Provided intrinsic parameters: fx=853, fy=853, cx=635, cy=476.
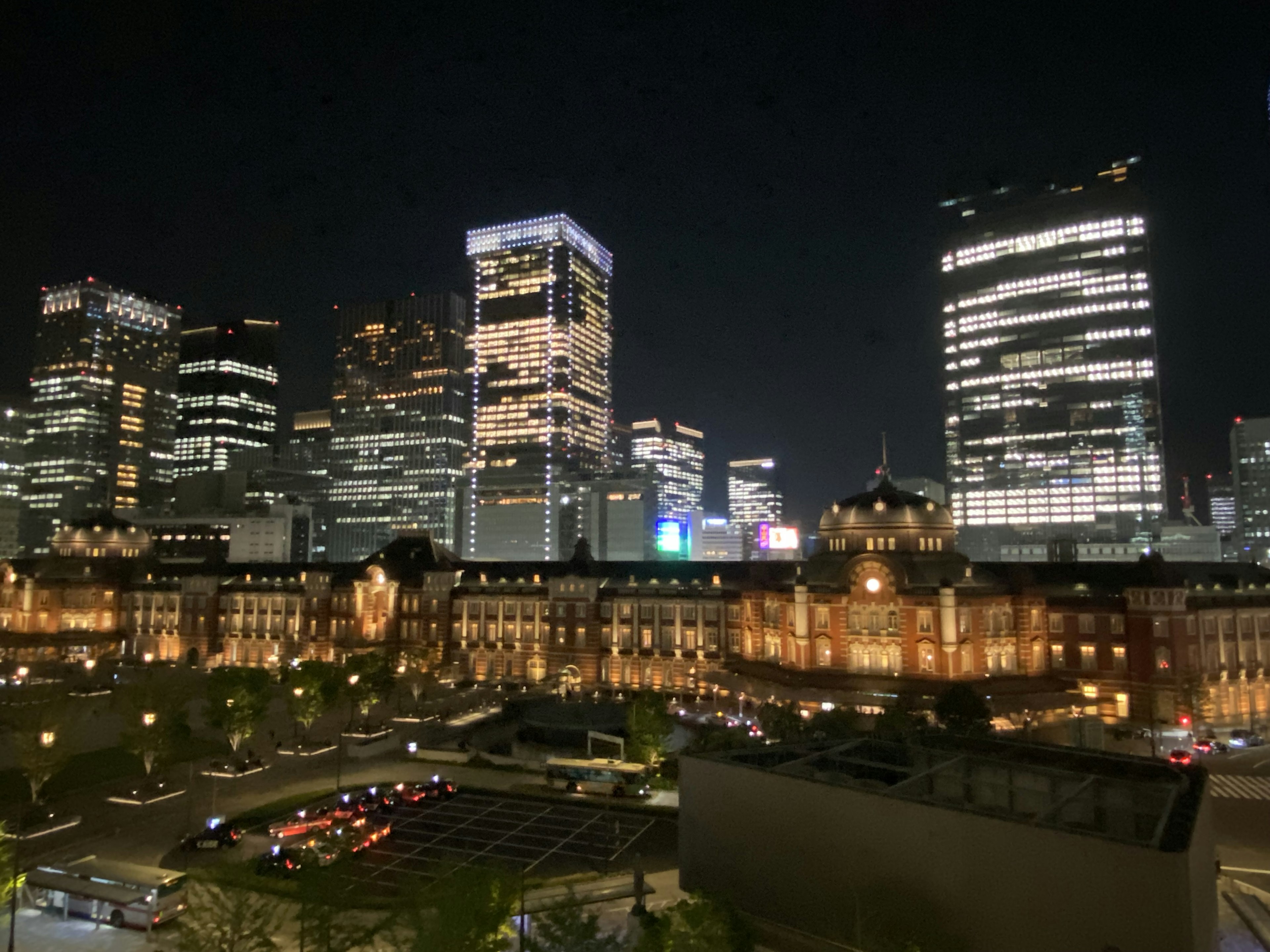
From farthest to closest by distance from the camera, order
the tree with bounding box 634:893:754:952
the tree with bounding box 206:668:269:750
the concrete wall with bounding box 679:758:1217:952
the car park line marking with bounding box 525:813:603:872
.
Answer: the tree with bounding box 206:668:269:750
the car park line marking with bounding box 525:813:603:872
the tree with bounding box 634:893:754:952
the concrete wall with bounding box 679:758:1217:952

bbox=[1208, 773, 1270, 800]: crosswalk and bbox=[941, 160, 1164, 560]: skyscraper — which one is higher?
bbox=[941, 160, 1164, 560]: skyscraper

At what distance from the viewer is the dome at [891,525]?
276 ft

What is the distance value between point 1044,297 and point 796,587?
122 m

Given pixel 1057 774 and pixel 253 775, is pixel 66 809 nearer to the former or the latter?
pixel 253 775

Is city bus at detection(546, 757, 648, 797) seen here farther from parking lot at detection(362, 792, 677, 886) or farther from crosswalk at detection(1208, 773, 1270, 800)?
crosswalk at detection(1208, 773, 1270, 800)

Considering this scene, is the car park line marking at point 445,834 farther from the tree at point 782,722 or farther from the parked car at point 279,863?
the tree at point 782,722

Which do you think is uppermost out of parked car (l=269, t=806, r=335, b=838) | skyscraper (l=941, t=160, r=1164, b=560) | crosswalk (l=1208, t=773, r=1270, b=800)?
skyscraper (l=941, t=160, r=1164, b=560)

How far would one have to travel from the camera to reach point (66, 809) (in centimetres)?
4772

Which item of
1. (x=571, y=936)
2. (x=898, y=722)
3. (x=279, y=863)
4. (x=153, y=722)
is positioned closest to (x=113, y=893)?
(x=279, y=863)

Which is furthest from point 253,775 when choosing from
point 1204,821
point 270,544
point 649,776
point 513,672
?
point 270,544

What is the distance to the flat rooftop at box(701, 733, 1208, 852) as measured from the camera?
28.6 metres

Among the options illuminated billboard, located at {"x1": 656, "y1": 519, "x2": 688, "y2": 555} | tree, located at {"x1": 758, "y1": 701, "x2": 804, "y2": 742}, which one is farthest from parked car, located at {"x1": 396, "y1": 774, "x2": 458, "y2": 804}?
illuminated billboard, located at {"x1": 656, "y1": 519, "x2": 688, "y2": 555}

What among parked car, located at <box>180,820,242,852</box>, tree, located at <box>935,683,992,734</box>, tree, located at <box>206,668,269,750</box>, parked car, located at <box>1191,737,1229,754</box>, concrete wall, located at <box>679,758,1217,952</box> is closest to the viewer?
concrete wall, located at <box>679,758,1217,952</box>

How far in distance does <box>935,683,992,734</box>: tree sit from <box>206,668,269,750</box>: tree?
153ft
